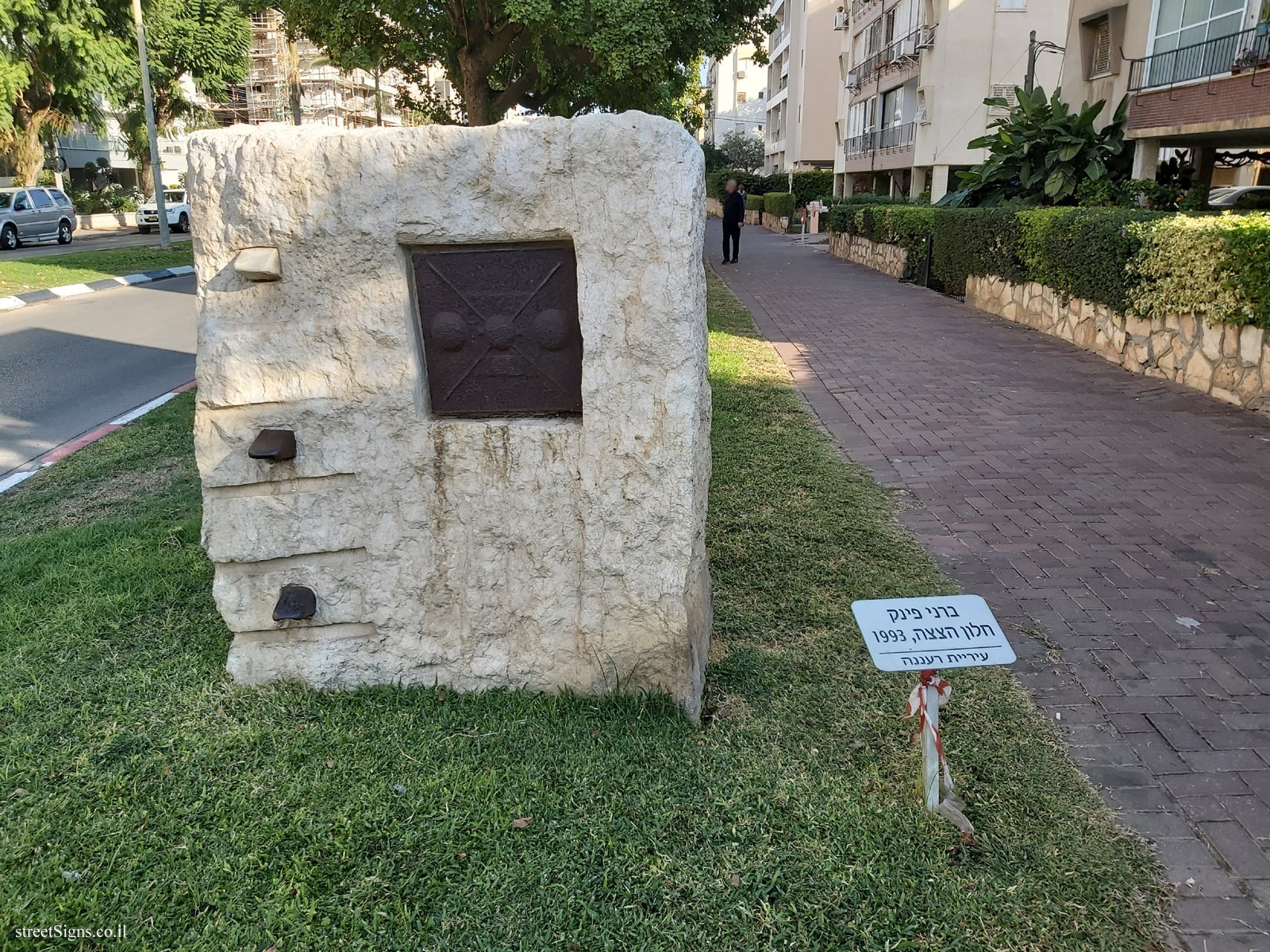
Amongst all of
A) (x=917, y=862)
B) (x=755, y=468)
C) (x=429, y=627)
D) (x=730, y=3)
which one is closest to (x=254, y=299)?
(x=429, y=627)

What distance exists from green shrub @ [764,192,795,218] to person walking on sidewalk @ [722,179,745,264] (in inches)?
684

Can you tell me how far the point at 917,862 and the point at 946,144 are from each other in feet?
101

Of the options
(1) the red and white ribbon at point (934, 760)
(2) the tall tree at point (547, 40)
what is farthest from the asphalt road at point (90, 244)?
(1) the red and white ribbon at point (934, 760)

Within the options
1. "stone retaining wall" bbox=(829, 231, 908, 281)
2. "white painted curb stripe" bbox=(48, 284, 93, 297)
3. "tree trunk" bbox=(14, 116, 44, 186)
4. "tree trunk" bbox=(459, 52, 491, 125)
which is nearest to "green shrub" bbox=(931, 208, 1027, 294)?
"stone retaining wall" bbox=(829, 231, 908, 281)

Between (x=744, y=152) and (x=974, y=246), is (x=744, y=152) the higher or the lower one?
the higher one

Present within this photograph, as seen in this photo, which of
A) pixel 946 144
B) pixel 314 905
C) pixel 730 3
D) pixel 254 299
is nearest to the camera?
pixel 314 905

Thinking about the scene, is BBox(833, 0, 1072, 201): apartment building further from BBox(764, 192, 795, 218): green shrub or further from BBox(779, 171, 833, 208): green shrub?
BBox(779, 171, 833, 208): green shrub

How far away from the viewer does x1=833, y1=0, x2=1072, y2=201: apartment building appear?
1113 inches

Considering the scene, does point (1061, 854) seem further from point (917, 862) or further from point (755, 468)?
point (755, 468)

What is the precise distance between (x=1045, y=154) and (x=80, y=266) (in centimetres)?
1914

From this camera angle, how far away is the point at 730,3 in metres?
17.5

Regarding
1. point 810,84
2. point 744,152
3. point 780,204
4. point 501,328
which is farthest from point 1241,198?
point 744,152

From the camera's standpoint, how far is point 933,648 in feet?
9.09

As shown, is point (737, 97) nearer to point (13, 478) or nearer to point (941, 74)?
point (941, 74)
